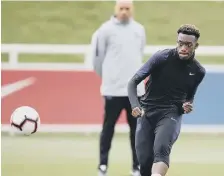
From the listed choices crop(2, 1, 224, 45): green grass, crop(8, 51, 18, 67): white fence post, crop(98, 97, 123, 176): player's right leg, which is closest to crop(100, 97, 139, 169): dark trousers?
crop(98, 97, 123, 176): player's right leg

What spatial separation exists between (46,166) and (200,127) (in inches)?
149

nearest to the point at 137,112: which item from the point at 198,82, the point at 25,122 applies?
the point at 198,82

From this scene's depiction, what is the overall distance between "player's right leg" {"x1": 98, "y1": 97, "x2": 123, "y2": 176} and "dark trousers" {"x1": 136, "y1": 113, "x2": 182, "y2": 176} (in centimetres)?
165

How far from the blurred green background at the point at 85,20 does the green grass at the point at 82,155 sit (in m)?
6.81

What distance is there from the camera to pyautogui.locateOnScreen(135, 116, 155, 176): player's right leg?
25.1 ft

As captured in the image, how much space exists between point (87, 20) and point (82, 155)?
31.7ft

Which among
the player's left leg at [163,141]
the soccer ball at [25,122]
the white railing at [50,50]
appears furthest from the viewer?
the white railing at [50,50]

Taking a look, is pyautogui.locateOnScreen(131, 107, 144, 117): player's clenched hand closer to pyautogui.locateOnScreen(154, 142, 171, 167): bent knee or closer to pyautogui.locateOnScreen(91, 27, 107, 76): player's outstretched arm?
pyautogui.locateOnScreen(154, 142, 171, 167): bent knee

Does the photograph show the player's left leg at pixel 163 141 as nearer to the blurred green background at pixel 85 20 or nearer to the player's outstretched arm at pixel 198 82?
the player's outstretched arm at pixel 198 82

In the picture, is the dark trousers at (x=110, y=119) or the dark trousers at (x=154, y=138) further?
the dark trousers at (x=110, y=119)

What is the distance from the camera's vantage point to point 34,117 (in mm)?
8719

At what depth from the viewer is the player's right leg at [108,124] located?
31.2 feet

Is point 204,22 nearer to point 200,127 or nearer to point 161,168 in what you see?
point 200,127

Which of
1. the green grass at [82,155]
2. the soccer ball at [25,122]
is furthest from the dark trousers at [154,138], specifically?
the green grass at [82,155]
